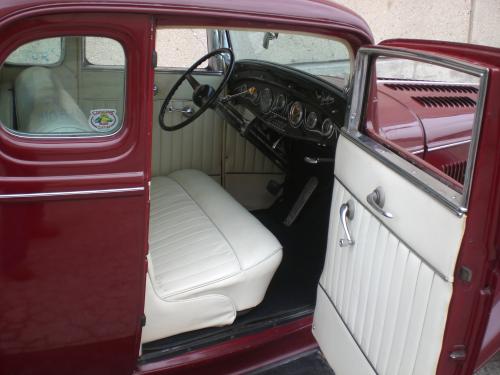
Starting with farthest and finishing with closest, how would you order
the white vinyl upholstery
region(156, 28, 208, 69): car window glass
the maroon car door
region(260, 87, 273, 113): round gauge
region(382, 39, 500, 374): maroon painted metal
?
region(156, 28, 208, 69): car window glass
region(260, 87, 273, 113): round gauge
the white vinyl upholstery
the maroon car door
region(382, 39, 500, 374): maroon painted metal

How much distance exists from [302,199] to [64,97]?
1.56 metres

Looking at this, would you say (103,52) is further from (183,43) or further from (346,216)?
(183,43)

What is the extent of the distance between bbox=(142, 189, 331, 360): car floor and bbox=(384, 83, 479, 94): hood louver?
2.05 feet

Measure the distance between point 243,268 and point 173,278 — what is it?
0.83 ft

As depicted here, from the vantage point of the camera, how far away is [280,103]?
2678mm

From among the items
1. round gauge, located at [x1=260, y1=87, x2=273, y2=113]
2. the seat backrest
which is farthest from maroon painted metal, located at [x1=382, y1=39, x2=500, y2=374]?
round gauge, located at [x1=260, y1=87, x2=273, y2=113]

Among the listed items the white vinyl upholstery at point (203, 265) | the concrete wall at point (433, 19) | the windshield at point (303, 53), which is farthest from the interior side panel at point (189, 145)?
the concrete wall at point (433, 19)

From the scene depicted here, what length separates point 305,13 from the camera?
166 cm

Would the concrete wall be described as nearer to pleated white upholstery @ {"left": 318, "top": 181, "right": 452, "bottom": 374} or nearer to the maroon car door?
pleated white upholstery @ {"left": 318, "top": 181, "right": 452, "bottom": 374}

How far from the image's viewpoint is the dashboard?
2.30 metres

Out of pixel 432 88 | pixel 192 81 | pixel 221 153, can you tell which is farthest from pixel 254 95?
pixel 432 88

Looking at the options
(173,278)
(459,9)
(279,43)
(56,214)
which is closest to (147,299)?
(173,278)

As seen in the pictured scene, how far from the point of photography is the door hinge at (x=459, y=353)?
1.35 meters

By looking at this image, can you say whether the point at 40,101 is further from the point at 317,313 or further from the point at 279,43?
the point at 279,43
